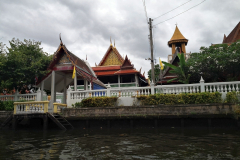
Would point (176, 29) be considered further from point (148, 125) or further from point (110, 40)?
point (148, 125)

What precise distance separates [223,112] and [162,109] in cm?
274

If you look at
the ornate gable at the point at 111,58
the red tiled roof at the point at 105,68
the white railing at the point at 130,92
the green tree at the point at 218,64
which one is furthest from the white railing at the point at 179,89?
the ornate gable at the point at 111,58

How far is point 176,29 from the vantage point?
35.2m

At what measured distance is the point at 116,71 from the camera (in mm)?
Result: 23516

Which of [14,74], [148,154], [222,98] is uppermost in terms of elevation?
[14,74]

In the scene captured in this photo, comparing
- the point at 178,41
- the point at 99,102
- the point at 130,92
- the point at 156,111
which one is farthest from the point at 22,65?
the point at 178,41

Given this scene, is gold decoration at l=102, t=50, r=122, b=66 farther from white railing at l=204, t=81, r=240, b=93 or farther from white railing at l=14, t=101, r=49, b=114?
white railing at l=204, t=81, r=240, b=93

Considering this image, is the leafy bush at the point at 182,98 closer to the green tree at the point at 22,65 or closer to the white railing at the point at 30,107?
the white railing at the point at 30,107

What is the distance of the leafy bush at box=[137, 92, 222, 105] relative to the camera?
9617 mm

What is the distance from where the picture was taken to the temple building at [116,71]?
22.2m

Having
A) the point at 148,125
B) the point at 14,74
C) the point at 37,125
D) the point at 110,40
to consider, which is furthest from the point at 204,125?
the point at 110,40

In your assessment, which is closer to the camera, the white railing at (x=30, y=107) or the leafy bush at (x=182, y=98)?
the leafy bush at (x=182, y=98)

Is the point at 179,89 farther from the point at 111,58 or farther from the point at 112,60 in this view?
the point at 111,58

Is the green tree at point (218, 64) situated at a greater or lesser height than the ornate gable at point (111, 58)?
lesser
